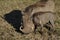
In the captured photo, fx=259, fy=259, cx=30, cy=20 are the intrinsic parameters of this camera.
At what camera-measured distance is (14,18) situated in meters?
9.30

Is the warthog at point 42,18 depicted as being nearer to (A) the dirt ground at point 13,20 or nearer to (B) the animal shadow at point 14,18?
(A) the dirt ground at point 13,20

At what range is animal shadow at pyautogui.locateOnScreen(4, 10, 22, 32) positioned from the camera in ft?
28.6

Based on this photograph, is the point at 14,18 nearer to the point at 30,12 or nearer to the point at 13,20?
the point at 13,20

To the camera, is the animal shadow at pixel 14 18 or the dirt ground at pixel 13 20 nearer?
the dirt ground at pixel 13 20

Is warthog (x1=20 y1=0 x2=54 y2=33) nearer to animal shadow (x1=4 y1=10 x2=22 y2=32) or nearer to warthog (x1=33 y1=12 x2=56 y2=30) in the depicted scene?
warthog (x1=33 y1=12 x2=56 y2=30)

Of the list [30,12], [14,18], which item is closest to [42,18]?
[30,12]

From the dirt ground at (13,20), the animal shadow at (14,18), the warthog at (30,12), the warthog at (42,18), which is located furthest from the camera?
the animal shadow at (14,18)

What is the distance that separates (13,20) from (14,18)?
7.4 inches

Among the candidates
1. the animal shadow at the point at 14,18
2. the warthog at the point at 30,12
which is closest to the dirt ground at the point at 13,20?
the animal shadow at the point at 14,18

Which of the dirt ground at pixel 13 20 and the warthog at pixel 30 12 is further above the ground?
the warthog at pixel 30 12

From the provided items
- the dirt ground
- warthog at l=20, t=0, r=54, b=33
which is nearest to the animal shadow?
the dirt ground

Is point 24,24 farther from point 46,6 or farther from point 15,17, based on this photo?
point 15,17

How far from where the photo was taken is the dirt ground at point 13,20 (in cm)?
805

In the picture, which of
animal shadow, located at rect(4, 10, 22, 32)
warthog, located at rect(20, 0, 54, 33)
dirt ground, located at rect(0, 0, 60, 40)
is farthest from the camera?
animal shadow, located at rect(4, 10, 22, 32)
